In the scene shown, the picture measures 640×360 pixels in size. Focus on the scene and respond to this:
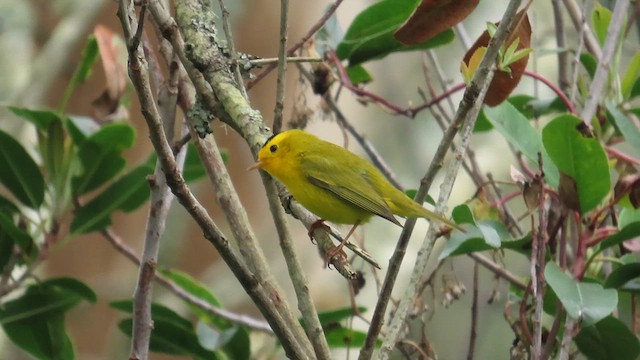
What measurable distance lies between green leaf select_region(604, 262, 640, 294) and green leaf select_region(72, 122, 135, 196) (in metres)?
1.23

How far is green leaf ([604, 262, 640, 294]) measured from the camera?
75.2 inches

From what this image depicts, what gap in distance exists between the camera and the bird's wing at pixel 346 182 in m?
2.15

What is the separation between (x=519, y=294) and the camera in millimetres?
2211

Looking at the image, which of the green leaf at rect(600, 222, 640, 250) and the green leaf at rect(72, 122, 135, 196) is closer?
the green leaf at rect(600, 222, 640, 250)

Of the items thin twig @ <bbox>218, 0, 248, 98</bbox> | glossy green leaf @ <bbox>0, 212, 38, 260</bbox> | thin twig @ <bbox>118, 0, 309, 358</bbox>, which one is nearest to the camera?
thin twig @ <bbox>118, 0, 309, 358</bbox>

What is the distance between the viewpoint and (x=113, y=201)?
7.99 feet

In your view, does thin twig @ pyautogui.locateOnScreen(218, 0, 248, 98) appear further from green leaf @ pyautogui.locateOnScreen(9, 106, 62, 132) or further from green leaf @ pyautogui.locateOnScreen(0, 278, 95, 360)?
green leaf @ pyautogui.locateOnScreen(0, 278, 95, 360)

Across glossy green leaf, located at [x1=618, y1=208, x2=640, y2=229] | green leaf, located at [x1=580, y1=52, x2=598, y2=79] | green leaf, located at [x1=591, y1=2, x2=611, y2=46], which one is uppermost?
green leaf, located at [x1=591, y1=2, x2=611, y2=46]

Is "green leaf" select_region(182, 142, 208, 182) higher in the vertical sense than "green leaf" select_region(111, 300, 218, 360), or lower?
higher

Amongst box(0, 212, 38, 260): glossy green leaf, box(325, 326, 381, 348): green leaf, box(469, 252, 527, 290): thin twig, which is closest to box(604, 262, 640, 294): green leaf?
box(469, 252, 527, 290): thin twig

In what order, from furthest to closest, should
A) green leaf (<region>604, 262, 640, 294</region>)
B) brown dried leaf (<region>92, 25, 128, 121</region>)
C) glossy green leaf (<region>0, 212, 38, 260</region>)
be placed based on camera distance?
1. brown dried leaf (<region>92, 25, 128, 121</region>)
2. glossy green leaf (<region>0, 212, 38, 260</region>)
3. green leaf (<region>604, 262, 640, 294</region>)

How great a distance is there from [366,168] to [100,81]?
9.77ft

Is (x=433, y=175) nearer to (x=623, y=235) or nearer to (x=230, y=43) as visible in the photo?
(x=230, y=43)

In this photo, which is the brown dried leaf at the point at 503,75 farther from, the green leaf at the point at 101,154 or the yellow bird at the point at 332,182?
the green leaf at the point at 101,154
